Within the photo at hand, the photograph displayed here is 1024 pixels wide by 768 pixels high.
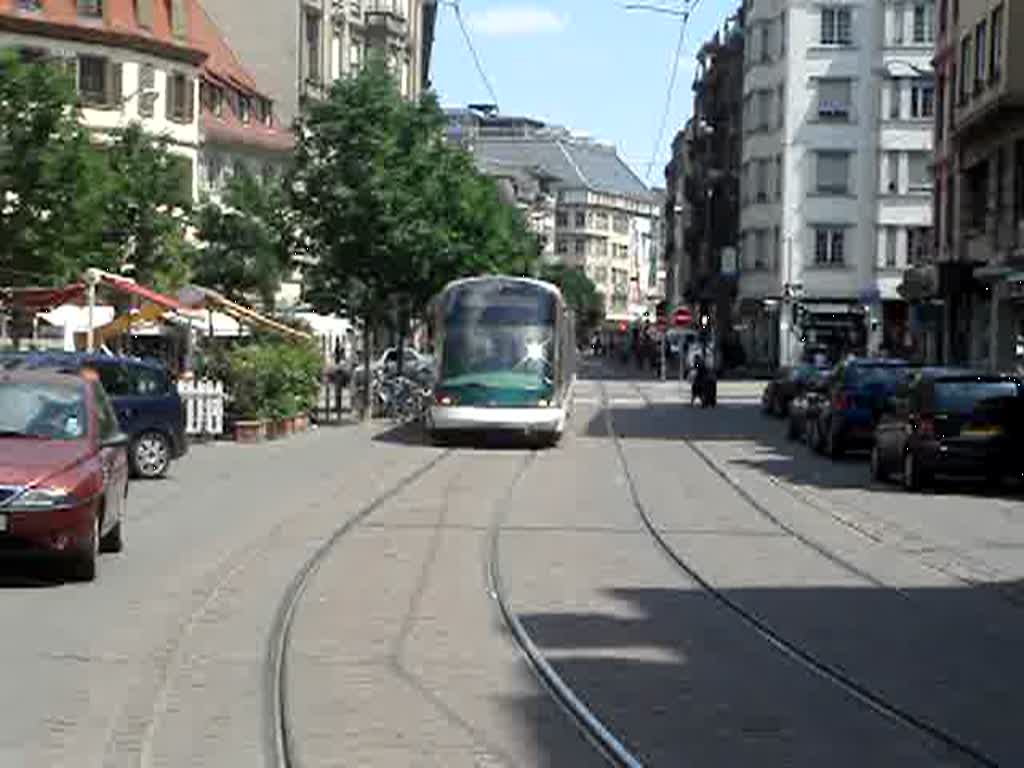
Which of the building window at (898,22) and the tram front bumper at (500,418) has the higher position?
the building window at (898,22)

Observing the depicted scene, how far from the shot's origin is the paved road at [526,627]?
30.5 feet

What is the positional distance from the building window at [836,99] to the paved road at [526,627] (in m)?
68.0

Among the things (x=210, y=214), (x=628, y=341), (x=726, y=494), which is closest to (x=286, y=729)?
(x=726, y=494)

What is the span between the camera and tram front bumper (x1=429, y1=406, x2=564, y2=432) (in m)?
35.6

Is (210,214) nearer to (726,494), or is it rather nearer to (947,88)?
(947,88)

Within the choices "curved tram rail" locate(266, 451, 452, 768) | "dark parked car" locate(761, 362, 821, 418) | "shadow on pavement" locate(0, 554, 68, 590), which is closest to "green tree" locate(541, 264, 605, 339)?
"dark parked car" locate(761, 362, 821, 418)

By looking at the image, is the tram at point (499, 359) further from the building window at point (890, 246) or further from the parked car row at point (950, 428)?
the building window at point (890, 246)

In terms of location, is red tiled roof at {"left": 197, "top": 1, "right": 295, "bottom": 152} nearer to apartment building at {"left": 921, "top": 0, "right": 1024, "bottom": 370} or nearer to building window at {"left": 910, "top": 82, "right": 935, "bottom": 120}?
apartment building at {"left": 921, "top": 0, "right": 1024, "bottom": 370}

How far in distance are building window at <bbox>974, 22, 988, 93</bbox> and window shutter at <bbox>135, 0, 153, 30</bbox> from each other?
30209 mm

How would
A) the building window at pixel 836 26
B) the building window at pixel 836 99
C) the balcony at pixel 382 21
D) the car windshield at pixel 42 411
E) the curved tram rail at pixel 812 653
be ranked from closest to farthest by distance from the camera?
the curved tram rail at pixel 812 653, the car windshield at pixel 42 411, the building window at pixel 836 99, the building window at pixel 836 26, the balcony at pixel 382 21

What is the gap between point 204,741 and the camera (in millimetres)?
9109

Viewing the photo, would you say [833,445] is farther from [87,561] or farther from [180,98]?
[180,98]

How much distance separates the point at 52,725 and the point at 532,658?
317 centimetres

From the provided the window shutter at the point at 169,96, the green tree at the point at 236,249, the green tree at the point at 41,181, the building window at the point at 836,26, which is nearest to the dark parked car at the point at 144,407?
the green tree at the point at 41,181
